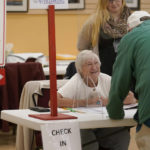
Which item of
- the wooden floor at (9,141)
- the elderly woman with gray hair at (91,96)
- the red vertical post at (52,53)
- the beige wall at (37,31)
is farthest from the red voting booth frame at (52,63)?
the beige wall at (37,31)

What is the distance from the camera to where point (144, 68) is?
2127 millimetres

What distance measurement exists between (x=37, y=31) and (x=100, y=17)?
3.05m

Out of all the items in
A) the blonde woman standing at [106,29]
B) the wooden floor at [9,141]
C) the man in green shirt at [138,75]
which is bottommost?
the wooden floor at [9,141]

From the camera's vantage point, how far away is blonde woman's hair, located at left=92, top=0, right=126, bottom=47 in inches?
134

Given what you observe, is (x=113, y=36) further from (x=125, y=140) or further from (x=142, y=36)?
(x=142, y=36)

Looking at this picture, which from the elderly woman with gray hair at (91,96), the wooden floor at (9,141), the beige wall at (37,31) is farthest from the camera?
the beige wall at (37,31)

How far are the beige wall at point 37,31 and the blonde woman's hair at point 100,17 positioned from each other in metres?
2.86

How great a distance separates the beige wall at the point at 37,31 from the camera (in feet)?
20.7

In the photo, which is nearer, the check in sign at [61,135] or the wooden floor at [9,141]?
the check in sign at [61,135]

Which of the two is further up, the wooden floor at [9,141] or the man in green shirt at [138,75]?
the man in green shirt at [138,75]

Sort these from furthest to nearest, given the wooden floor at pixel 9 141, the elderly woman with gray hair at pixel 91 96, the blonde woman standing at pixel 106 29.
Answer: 1. the wooden floor at pixel 9 141
2. the blonde woman standing at pixel 106 29
3. the elderly woman with gray hair at pixel 91 96

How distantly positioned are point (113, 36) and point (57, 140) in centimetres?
149

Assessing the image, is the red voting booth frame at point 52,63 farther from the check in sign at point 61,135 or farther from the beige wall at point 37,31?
the beige wall at point 37,31

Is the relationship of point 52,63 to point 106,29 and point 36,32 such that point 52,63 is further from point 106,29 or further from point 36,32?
point 36,32
